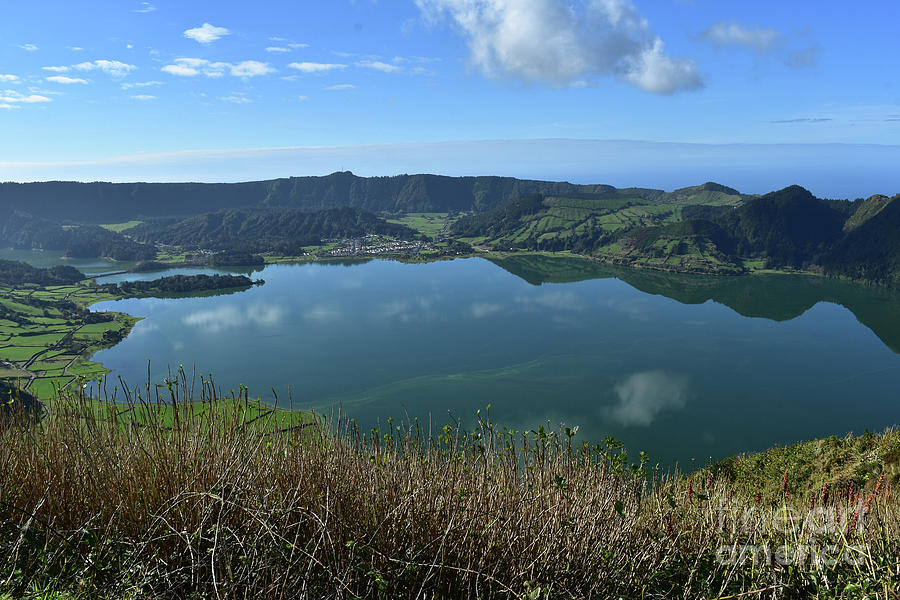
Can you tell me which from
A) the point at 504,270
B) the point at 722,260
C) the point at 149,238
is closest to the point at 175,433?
the point at 504,270

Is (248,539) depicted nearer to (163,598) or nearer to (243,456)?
(163,598)

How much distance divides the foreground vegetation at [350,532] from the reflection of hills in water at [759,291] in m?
81.5

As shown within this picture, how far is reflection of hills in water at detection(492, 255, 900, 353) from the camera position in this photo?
3191 inches

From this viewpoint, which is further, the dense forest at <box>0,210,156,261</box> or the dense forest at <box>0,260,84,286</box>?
the dense forest at <box>0,210,156,261</box>

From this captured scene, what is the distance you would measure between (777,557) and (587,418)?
40212 millimetres

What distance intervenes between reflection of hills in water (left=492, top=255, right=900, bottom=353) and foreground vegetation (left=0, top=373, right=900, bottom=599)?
81.5 m

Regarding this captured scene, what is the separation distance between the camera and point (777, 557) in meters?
4.15

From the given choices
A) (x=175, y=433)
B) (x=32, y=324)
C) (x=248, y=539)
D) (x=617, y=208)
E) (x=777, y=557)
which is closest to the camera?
(x=248, y=539)

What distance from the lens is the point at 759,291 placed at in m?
99.4

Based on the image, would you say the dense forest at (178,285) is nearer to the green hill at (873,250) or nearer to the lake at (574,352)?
the lake at (574,352)

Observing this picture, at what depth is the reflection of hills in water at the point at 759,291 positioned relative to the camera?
266 ft

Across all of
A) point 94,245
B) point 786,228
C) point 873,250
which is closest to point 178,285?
point 94,245

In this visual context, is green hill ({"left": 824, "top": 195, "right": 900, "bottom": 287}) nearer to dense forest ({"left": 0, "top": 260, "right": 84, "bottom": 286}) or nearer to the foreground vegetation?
the foreground vegetation

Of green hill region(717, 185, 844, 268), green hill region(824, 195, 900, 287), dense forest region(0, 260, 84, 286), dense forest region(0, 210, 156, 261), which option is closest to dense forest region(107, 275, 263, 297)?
dense forest region(0, 260, 84, 286)
